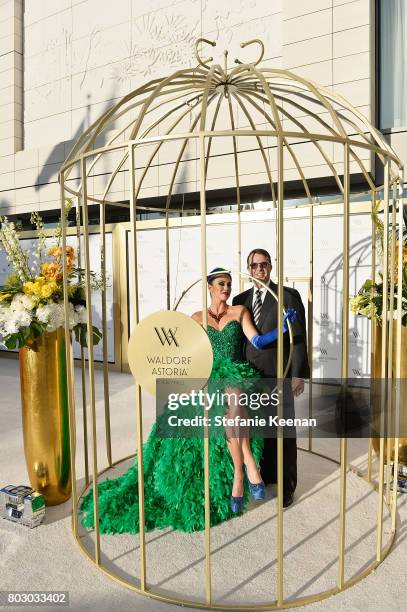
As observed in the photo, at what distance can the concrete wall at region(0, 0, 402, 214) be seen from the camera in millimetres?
5344

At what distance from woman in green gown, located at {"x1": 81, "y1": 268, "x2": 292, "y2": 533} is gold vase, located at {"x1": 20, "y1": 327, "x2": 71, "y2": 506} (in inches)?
11.1

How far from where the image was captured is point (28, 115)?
8125 mm

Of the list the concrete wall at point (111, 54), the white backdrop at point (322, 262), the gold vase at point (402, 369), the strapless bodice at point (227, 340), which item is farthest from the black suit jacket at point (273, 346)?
the concrete wall at point (111, 54)

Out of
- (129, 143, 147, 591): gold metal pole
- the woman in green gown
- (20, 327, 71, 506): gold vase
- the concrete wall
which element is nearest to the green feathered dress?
the woman in green gown

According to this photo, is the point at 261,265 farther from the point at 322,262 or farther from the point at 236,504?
the point at 322,262

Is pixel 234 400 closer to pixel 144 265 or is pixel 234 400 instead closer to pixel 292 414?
pixel 292 414

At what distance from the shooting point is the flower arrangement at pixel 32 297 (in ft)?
8.38

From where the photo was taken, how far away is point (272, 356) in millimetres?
2770

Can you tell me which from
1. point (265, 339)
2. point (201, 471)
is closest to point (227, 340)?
point (265, 339)

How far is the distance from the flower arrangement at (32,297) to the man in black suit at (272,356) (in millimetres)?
940

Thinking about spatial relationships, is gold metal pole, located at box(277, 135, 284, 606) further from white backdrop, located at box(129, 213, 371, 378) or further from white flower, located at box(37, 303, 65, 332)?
white backdrop, located at box(129, 213, 371, 378)

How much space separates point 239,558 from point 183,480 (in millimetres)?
450

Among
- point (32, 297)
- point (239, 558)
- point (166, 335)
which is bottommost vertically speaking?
point (239, 558)

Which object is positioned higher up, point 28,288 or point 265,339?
point 28,288
